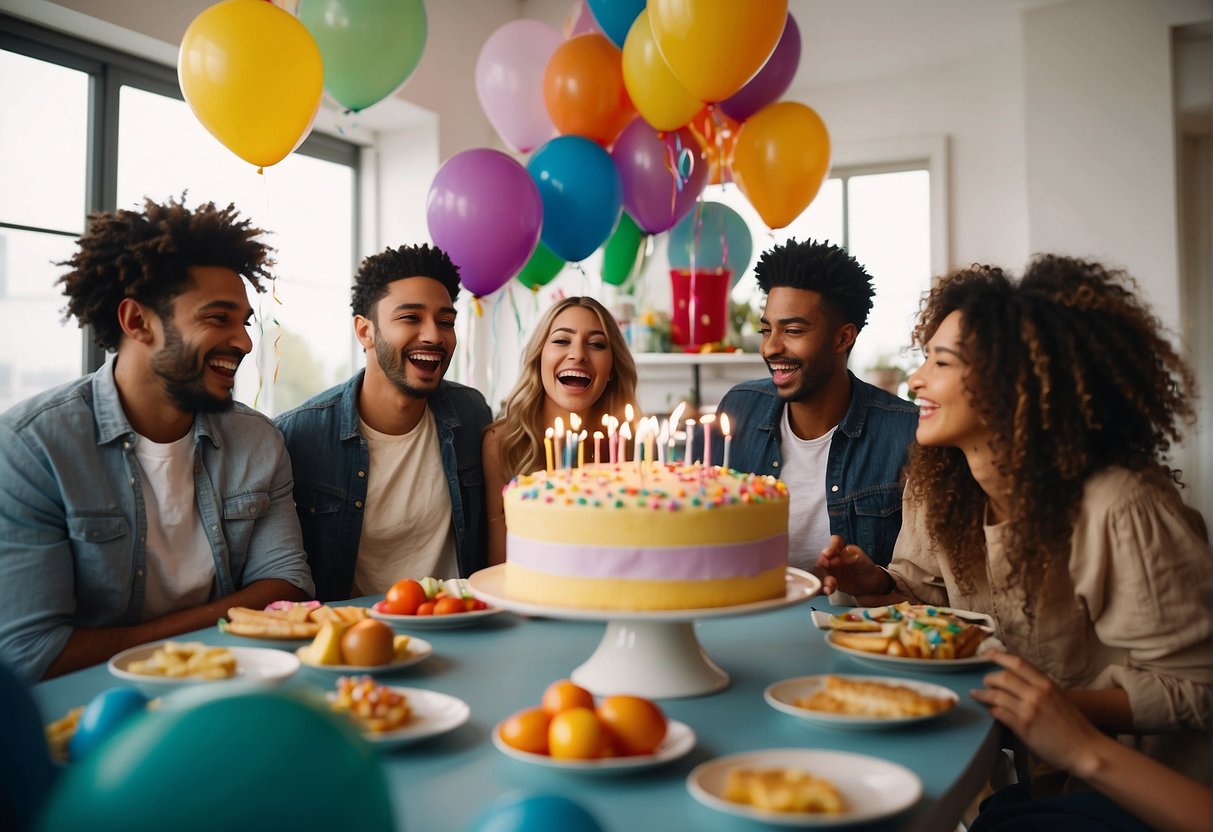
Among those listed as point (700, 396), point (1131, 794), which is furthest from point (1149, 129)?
point (1131, 794)

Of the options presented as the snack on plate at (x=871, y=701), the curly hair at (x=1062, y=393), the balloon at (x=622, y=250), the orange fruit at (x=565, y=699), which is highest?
the balloon at (x=622, y=250)

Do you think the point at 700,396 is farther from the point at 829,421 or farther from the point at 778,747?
the point at 778,747

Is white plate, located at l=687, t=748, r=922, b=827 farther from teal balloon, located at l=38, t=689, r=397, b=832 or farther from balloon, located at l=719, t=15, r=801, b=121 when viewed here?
balloon, located at l=719, t=15, r=801, b=121

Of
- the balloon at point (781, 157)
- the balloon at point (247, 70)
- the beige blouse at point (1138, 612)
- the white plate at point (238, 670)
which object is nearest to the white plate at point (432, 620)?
the white plate at point (238, 670)

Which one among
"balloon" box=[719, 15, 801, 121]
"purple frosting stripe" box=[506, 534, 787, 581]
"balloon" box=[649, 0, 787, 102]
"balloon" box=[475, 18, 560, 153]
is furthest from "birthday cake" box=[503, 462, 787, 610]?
"balloon" box=[475, 18, 560, 153]

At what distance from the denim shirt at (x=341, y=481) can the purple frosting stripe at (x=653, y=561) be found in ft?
4.37

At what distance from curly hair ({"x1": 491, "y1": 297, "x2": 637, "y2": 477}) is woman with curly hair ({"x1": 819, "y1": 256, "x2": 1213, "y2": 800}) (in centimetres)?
131

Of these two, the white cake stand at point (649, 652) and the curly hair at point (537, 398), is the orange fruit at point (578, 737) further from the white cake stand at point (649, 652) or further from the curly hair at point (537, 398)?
the curly hair at point (537, 398)

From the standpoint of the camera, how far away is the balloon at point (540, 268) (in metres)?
3.92

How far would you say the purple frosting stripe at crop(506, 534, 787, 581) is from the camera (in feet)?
4.99

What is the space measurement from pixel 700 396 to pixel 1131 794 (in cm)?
469

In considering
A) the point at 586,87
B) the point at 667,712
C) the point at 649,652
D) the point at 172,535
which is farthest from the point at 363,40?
the point at 667,712

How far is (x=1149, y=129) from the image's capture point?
4766mm

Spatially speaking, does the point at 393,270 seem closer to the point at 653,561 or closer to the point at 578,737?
the point at 653,561
